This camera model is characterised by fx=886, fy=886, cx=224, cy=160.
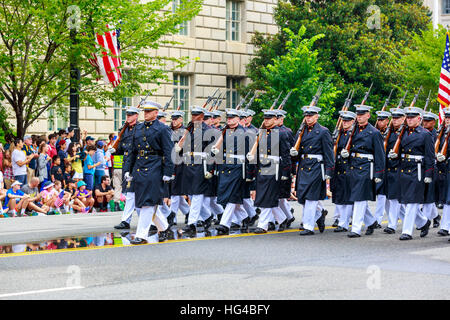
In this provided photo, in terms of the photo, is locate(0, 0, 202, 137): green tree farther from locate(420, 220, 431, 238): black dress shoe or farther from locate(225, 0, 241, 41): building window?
locate(225, 0, 241, 41): building window

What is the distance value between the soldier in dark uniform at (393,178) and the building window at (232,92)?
18573 millimetres

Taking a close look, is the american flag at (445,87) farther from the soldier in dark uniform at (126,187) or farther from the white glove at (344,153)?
the soldier in dark uniform at (126,187)

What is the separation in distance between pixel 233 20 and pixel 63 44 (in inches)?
565

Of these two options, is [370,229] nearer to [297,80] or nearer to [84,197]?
[84,197]

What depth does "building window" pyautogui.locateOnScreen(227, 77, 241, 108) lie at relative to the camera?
33656mm

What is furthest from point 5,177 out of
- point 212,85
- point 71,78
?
point 212,85

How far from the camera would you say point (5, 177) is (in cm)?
1916

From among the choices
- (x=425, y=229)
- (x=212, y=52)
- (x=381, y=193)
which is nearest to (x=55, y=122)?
(x=212, y=52)

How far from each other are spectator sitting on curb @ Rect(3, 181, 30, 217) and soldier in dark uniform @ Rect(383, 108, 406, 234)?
24.7 ft

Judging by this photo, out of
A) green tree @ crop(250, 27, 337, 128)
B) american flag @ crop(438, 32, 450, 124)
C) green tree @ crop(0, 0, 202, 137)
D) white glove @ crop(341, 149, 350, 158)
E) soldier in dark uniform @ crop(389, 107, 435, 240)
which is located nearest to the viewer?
soldier in dark uniform @ crop(389, 107, 435, 240)

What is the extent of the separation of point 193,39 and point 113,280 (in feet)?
75.5

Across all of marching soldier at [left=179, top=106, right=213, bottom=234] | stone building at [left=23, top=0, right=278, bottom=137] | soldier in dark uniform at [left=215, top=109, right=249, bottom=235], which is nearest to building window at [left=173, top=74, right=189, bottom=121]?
stone building at [left=23, top=0, right=278, bottom=137]

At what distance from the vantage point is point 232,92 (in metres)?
33.9

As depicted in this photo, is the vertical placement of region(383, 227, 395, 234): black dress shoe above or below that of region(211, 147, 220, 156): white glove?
below
